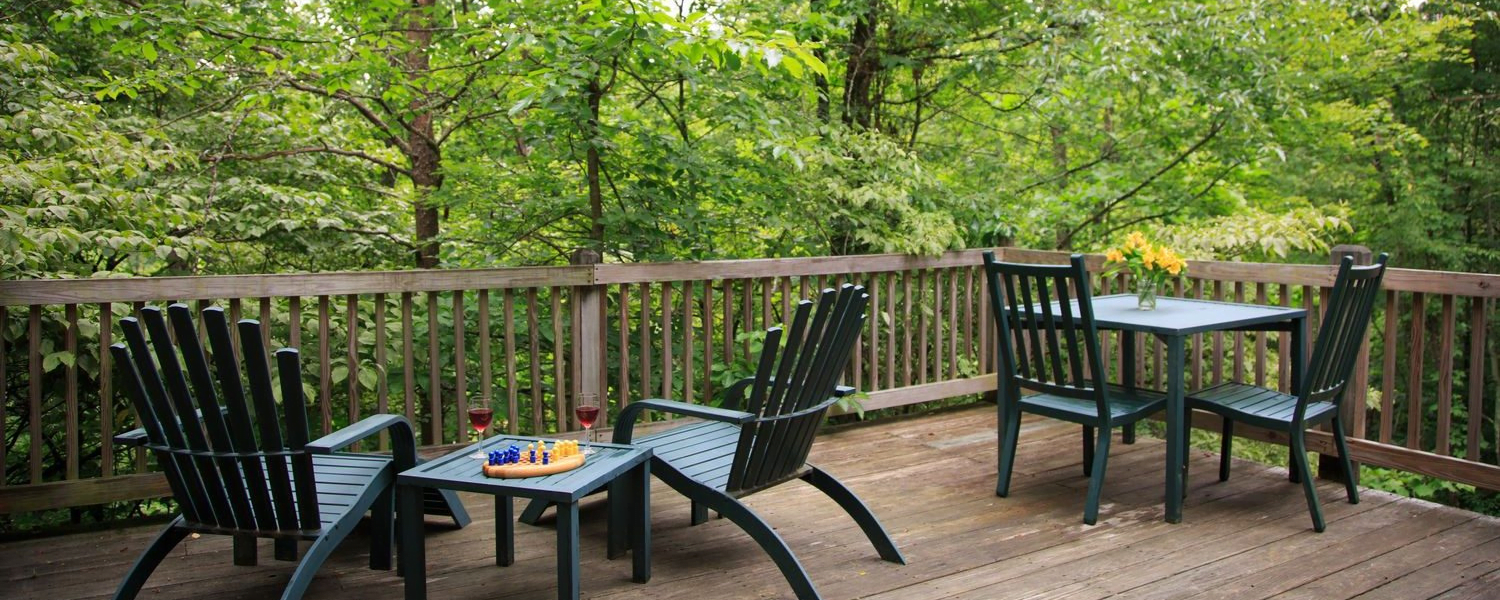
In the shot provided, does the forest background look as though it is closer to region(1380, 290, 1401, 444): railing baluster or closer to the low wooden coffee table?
the low wooden coffee table

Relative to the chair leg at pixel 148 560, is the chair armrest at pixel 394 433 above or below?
above

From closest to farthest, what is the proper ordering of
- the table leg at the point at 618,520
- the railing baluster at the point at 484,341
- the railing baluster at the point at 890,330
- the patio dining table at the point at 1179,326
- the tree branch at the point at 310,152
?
1. the table leg at the point at 618,520
2. the patio dining table at the point at 1179,326
3. the railing baluster at the point at 484,341
4. the railing baluster at the point at 890,330
5. the tree branch at the point at 310,152

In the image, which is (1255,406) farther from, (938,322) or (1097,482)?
(938,322)

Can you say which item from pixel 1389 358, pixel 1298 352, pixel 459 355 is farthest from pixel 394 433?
pixel 1389 358

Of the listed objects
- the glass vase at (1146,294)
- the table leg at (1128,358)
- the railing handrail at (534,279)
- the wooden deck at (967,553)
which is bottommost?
the wooden deck at (967,553)

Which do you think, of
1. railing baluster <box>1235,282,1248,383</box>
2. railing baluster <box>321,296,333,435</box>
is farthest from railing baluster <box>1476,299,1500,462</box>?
railing baluster <box>321,296,333,435</box>

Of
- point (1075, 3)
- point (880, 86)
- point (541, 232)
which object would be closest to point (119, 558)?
point (541, 232)

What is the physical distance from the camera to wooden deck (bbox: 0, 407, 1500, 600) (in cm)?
288

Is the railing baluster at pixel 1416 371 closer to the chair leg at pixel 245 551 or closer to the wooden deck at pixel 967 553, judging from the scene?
the wooden deck at pixel 967 553

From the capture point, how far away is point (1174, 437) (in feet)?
11.6

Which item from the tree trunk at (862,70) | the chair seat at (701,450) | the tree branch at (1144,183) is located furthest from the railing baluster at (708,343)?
the tree branch at (1144,183)

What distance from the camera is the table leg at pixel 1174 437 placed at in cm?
351

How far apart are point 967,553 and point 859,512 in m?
0.41

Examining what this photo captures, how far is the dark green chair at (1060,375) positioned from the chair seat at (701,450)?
1.15 m
